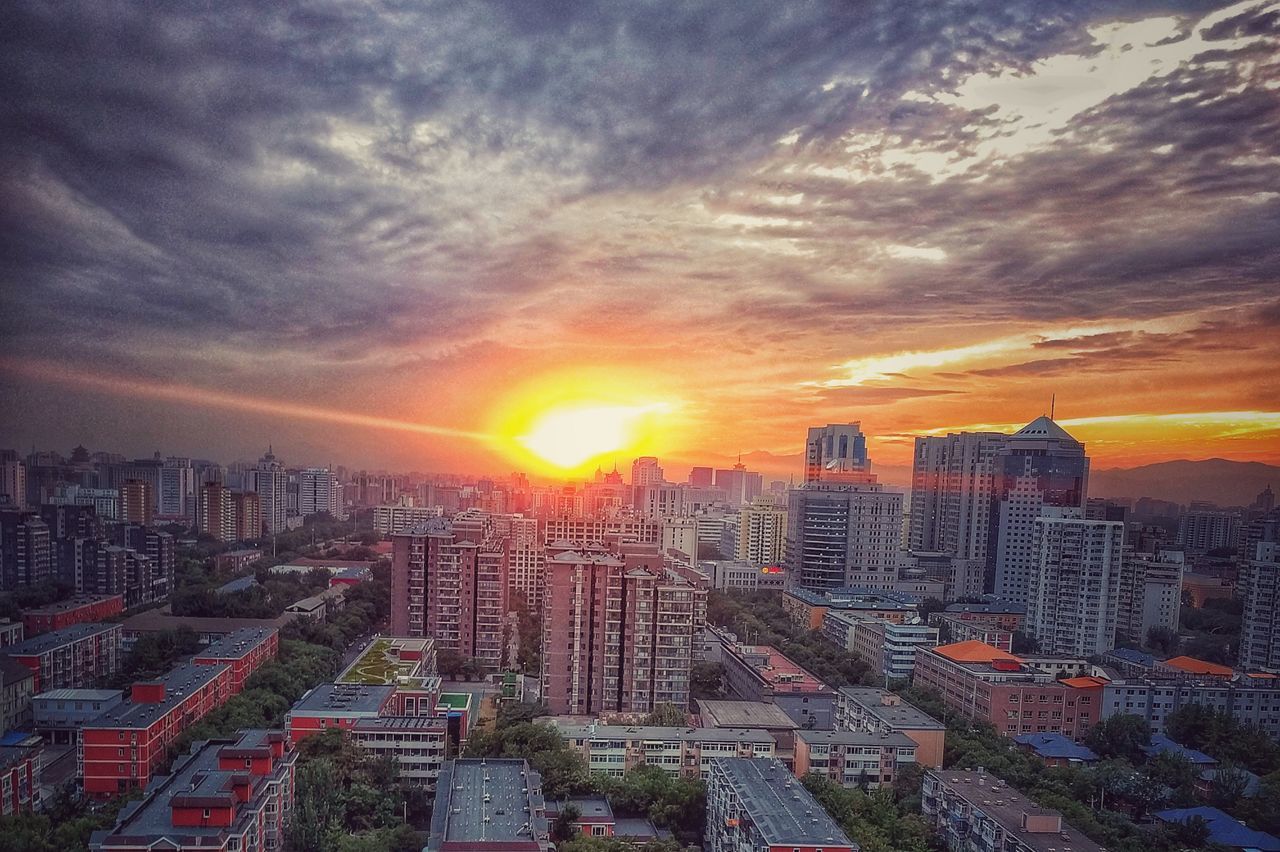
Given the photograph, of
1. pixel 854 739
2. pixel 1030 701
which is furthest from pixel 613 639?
pixel 1030 701

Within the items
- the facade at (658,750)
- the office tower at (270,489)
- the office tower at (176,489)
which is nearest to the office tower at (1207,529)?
the facade at (658,750)

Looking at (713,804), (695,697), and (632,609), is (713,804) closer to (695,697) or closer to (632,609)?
(632,609)

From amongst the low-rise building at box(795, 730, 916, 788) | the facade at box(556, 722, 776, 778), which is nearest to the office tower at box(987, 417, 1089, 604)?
the low-rise building at box(795, 730, 916, 788)

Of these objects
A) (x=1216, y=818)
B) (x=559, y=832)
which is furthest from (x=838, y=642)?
(x=559, y=832)

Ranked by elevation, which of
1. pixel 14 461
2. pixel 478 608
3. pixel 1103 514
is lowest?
pixel 478 608

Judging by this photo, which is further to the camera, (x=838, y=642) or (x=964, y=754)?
(x=838, y=642)

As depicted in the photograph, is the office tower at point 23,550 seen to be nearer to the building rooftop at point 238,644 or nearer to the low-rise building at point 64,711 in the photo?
the low-rise building at point 64,711

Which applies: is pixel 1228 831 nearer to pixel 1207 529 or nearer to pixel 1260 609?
pixel 1207 529
